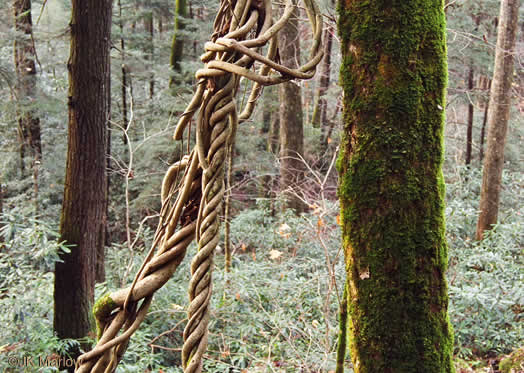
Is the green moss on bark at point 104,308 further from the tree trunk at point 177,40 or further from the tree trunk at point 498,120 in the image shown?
the tree trunk at point 177,40

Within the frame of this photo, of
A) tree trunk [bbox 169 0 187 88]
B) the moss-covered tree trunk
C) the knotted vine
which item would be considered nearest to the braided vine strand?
the knotted vine

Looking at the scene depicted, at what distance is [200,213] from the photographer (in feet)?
2.38

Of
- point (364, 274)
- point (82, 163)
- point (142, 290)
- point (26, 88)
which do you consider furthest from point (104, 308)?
point (26, 88)

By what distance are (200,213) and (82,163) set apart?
4189 millimetres

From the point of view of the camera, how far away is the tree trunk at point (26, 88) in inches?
351

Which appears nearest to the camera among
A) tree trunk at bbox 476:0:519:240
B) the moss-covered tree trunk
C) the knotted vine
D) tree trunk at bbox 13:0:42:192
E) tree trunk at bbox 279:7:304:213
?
the knotted vine

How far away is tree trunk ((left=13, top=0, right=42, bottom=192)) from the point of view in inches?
351

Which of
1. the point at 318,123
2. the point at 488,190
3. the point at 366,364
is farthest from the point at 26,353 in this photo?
the point at 318,123

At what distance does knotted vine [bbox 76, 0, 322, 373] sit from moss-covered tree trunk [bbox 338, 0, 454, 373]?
282mm

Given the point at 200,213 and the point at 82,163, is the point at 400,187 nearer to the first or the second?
the point at 200,213

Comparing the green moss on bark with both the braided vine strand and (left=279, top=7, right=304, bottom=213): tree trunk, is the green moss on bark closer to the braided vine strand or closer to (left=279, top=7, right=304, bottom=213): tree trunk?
the braided vine strand

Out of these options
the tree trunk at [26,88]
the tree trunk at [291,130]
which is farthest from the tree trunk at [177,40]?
the tree trunk at [291,130]

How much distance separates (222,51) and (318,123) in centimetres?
1481

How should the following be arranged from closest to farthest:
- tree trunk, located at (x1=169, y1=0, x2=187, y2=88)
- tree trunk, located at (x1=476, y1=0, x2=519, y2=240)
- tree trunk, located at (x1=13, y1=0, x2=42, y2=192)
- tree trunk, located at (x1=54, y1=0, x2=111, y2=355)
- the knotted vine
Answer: the knotted vine → tree trunk, located at (x1=54, y1=0, x2=111, y2=355) → tree trunk, located at (x1=476, y1=0, x2=519, y2=240) → tree trunk, located at (x1=13, y1=0, x2=42, y2=192) → tree trunk, located at (x1=169, y1=0, x2=187, y2=88)
